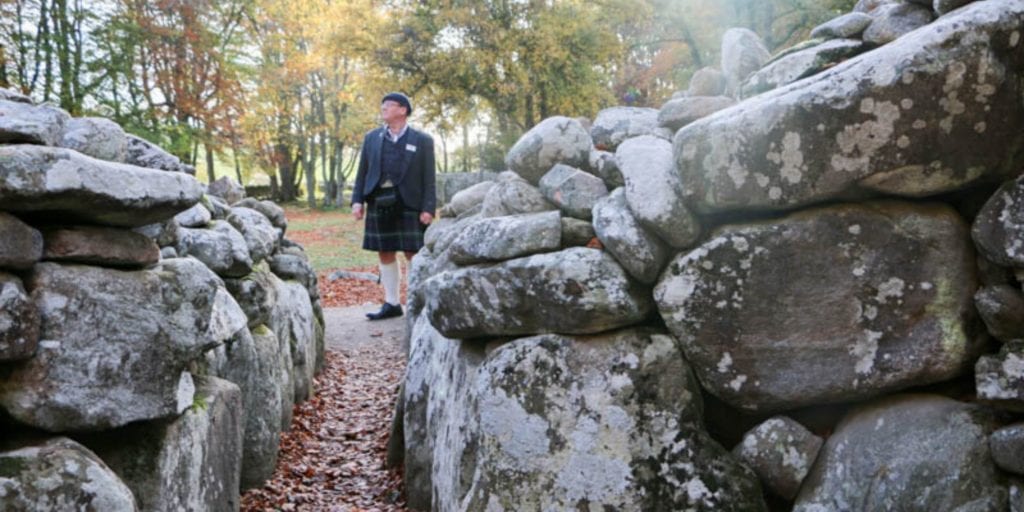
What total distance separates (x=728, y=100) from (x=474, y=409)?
7.23ft

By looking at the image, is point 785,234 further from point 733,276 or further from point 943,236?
point 943,236

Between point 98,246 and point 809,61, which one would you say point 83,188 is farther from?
point 809,61

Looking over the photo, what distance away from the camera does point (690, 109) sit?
13.2 feet

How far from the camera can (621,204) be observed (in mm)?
3506

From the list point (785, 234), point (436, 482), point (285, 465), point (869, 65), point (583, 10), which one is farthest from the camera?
point (583, 10)

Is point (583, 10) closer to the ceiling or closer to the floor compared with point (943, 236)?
closer to the ceiling

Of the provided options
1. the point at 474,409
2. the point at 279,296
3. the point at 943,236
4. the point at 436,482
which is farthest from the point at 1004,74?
the point at 279,296

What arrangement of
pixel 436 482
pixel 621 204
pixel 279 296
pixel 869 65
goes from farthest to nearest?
pixel 279 296, pixel 436 482, pixel 621 204, pixel 869 65

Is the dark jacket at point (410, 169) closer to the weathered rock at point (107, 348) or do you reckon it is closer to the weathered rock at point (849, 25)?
the weathered rock at point (107, 348)

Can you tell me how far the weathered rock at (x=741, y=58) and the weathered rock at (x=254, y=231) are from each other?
3.90m

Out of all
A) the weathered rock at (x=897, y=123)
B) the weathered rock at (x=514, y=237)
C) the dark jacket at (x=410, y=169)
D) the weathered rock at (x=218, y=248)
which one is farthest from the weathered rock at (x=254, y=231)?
the weathered rock at (x=897, y=123)

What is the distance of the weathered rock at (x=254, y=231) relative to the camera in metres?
6.00

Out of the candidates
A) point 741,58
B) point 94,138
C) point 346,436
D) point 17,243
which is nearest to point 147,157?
point 94,138

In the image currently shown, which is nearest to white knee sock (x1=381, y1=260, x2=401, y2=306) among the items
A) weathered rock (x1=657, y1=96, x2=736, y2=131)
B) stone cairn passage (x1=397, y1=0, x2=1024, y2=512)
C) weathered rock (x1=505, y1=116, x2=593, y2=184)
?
weathered rock (x1=505, y1=116, x2=593, y2=184)
